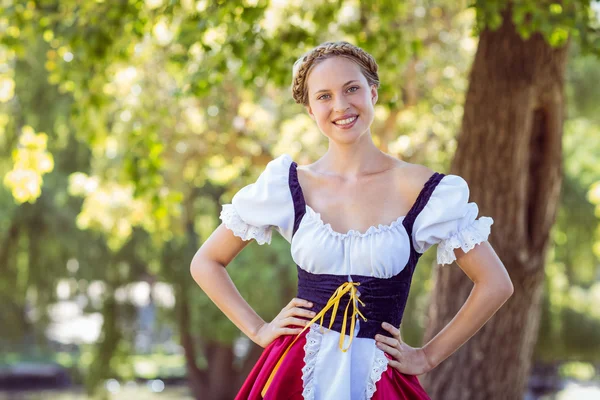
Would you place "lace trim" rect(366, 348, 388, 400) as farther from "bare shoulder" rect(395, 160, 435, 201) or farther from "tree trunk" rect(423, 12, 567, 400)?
"tree trunk" rect(423, 12, 567, 400)

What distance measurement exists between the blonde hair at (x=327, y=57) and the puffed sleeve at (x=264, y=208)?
0.70 ft

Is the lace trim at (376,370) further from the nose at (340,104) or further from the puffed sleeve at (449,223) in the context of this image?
the nose at (340,104)

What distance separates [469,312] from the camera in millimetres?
2137

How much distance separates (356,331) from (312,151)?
558 cm

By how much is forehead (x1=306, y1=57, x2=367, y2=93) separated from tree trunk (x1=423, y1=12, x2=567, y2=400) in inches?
81.9

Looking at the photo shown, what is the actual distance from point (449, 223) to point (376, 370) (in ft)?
1.40

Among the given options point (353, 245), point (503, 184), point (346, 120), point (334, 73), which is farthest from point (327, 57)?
point (503, 184)

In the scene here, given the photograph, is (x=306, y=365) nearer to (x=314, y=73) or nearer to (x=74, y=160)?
(x=314, y=73)

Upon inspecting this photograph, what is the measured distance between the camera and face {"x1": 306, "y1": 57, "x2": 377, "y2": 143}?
213cm

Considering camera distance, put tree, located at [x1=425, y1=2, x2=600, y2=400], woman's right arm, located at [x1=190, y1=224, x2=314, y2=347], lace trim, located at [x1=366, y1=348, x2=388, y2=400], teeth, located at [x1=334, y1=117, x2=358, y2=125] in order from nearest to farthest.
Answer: lace trim, located at [x1=366, y1=348, x2=388, y2=400] → teeth, located at [x1=334, y1=117, x2=358, y2=125] → woman's right arm, located at [x1=190, y1=224, x2=314, y2=347] → tree, located at [x1=425, y1=2, x2=600, y2=400]

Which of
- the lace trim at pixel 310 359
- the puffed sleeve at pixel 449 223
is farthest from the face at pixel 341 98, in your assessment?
the lace trim at pixel 310 359

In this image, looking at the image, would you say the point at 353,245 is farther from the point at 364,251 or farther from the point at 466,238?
the point at 466,238

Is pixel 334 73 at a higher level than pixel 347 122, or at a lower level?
higher

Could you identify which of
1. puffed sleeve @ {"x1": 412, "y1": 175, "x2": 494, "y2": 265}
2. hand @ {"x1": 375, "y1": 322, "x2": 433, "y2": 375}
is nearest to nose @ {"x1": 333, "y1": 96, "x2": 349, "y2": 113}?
puffed sleeve @ {"x1": 412, "y1": 175, "x2": 494, "y2": 265}
